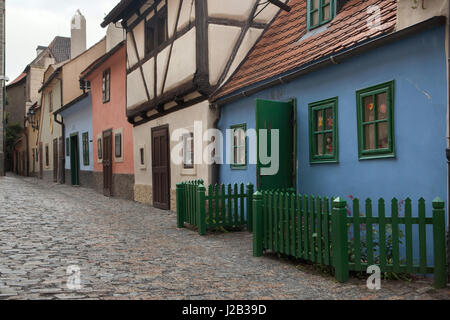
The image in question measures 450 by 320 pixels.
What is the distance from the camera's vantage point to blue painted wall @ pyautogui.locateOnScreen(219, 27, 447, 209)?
491cm

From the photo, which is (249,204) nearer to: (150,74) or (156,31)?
(150,74)

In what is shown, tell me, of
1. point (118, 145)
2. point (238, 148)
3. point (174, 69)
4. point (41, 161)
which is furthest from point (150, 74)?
point (41, 161)

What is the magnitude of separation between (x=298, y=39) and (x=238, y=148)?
2.57m

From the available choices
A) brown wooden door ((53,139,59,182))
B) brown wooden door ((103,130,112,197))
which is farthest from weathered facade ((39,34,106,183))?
brown wooden door ((103,130,112,197))

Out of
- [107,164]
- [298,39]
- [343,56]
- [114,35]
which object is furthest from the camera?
[114,35]

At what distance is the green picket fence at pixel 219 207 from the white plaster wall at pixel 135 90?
5.59 meters

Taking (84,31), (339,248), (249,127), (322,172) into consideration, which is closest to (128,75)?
(249,127)

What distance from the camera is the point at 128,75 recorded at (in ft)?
47.7

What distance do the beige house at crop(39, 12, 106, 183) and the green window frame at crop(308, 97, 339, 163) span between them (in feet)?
59.3

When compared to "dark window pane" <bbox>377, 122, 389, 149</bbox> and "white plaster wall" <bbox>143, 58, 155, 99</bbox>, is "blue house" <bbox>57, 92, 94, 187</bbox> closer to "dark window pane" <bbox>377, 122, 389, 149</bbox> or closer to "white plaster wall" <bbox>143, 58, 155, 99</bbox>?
"white plaster wall" <bbox>143, 58, 155, 99</bbox>

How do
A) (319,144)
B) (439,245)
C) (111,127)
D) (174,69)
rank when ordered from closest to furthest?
1. (439,245)
2. (319,144)
3. (174,69)
4. (111,127)

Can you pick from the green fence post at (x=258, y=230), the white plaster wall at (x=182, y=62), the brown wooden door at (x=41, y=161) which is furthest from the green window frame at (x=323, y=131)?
the brown wooden door at (x=41, y=161)

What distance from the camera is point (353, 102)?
248 inches

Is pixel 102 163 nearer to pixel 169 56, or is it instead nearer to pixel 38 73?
Answer: pixel 169 56
